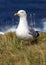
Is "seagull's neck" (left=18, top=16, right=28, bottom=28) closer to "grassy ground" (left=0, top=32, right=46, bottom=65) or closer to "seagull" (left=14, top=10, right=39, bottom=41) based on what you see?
"seagull" (left=14, top=10, right=39, bottom=41)

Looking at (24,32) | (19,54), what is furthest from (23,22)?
(19,54)

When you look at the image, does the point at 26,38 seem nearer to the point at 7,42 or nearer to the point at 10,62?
the point at 7,42

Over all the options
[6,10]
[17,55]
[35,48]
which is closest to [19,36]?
[35,48]

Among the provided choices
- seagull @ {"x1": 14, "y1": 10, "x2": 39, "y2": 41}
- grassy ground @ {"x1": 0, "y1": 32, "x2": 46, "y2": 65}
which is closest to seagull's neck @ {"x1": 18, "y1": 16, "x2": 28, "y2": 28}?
seagull @ {"x1": 14, "y1": 10, "x2": 39, "y2": 41}

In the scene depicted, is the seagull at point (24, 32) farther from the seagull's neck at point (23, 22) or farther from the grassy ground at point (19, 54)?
the grassy ground at point (19, 54)

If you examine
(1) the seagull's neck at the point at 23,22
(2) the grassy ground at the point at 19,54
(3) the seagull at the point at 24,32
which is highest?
(1) the seagull's neck at the point at 23,22

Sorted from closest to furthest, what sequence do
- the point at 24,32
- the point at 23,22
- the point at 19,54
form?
the point at 19,54
the point at 24,32
the point at 23,22

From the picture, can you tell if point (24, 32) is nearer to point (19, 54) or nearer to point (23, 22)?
point (23, 22)

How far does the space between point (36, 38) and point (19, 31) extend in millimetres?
760

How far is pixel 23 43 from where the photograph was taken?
27.1ft

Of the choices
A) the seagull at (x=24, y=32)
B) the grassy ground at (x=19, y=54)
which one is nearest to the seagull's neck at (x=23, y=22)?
the seagull at (x=24, y=32)

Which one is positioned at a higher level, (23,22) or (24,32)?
(23,22)

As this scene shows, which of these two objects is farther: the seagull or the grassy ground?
the seagull

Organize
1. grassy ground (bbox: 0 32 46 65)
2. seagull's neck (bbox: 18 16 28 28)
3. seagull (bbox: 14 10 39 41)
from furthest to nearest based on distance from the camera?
seagull's neck (bbox: 18 16 28 28) < seagull (bbox: 14 10 39 41) < grassy ground (bbox: 0 32 46 65)
